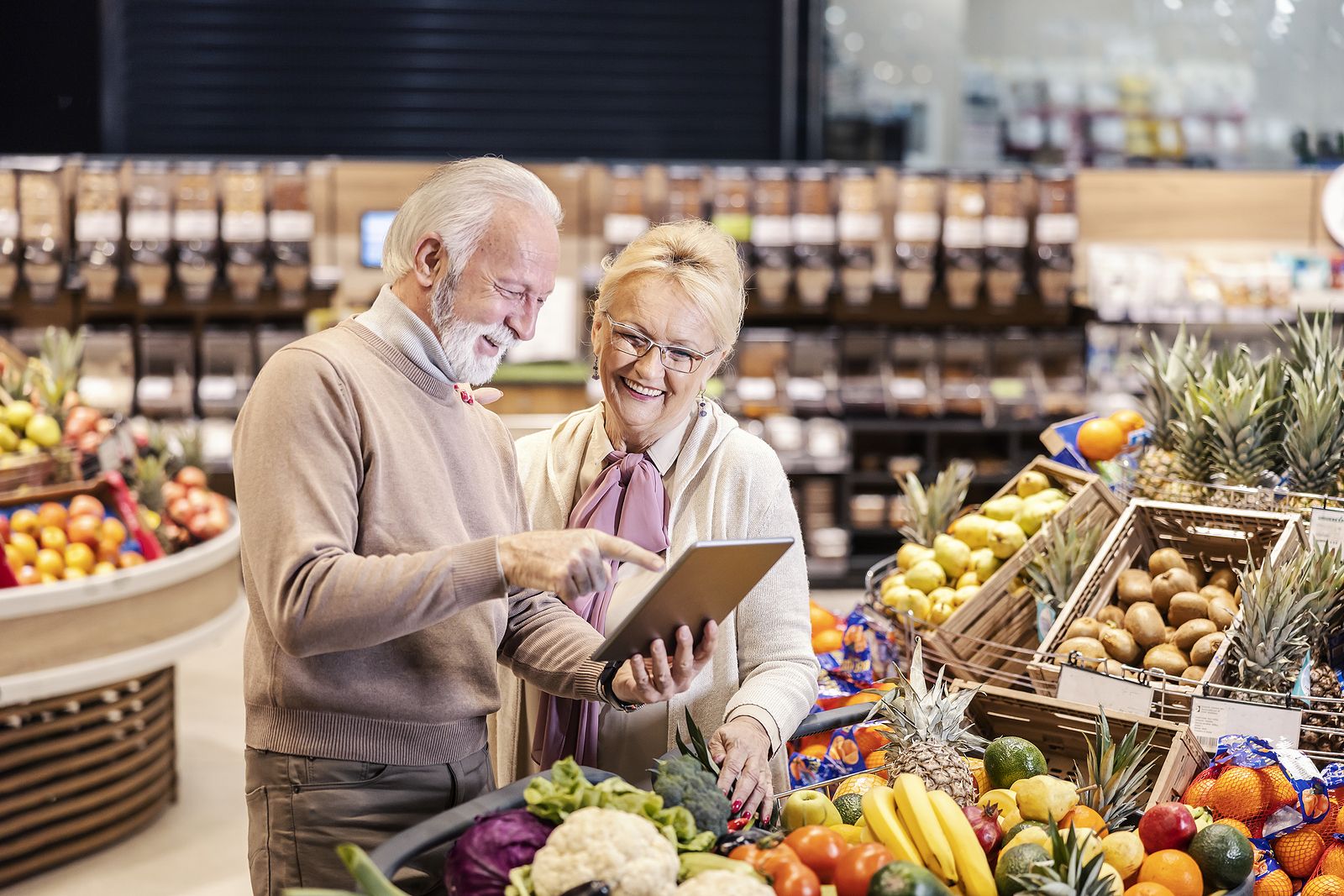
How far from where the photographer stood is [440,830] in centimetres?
164

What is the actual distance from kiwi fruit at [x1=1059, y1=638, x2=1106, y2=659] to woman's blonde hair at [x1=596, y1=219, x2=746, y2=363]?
0.92 meters

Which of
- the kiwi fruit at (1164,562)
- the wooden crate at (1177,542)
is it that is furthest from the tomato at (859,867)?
the kiwi fruit at (1164,562)

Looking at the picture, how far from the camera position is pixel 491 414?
2166 millimetres

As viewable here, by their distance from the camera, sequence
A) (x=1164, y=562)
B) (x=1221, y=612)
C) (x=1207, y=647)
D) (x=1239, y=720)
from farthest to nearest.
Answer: (x=1164, y=562), (x=1221, y=612), (x=1207, y=647), (x=1239, y=720)

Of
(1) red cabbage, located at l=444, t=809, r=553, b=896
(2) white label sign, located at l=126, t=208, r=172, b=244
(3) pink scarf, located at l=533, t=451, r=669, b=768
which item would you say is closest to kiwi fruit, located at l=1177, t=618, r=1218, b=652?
(3) pink scarf, located at l=533, t=451, r=669, b=768

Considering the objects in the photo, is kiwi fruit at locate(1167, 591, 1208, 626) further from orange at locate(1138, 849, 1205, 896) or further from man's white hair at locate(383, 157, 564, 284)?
man's white hair at locate(383, 157, 564, 284)

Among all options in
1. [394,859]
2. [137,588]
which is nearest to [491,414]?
[394,859]

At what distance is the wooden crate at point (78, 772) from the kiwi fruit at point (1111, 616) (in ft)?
9.89

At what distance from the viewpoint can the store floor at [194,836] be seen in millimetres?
3934

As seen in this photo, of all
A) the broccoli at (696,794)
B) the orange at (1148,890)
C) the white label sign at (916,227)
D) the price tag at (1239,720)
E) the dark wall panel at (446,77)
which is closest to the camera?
the broccoli at (696,794)

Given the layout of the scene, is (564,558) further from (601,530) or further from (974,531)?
(974,531)

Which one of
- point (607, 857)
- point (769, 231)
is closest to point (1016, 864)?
point (607, 857)

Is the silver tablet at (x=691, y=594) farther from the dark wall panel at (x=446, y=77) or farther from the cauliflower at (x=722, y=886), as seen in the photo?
the dark wall panel at (x=446, y=77)

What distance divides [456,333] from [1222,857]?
4.34 feet
